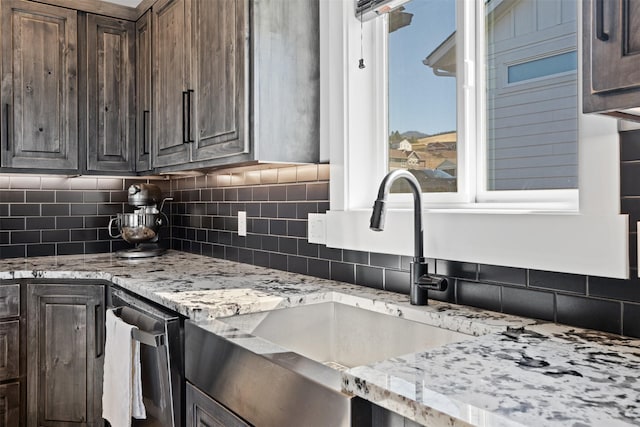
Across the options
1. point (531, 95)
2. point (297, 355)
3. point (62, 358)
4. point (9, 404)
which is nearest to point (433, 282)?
point (297, 355)

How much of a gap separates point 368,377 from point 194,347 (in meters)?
0.74

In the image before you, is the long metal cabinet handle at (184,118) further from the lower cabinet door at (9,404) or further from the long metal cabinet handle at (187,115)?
the lower cabinet door at (9,404)

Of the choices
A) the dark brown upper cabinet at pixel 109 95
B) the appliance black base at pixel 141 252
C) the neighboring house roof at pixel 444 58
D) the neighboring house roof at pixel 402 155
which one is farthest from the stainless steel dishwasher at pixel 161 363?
the dark brown upper cabinet at pixel 109 95

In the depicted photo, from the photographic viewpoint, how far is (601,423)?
64 centimetres

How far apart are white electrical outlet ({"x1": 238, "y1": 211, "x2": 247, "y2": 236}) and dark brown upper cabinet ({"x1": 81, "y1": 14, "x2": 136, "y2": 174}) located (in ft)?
2.83

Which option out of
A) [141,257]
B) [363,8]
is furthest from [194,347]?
[141,257]

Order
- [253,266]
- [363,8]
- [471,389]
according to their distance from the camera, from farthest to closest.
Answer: [253,266]
[363,8]
[471,389]

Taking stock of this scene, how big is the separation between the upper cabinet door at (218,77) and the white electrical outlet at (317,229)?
0.38 meters

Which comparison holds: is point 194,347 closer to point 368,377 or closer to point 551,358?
point 368,377

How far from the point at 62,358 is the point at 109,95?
4.72ft

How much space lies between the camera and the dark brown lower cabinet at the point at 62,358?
2.18m

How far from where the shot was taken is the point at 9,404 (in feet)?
7.13

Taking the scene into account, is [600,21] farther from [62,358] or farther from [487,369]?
[62,358]

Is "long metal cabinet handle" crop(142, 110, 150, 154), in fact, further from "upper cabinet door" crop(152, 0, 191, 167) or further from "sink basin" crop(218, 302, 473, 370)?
"sink basin" crop(218, 302, 473, 370)
